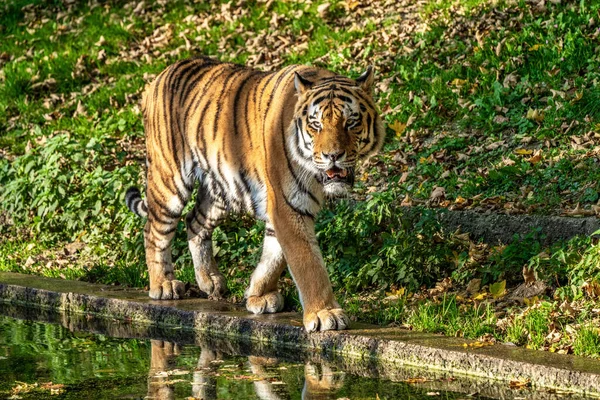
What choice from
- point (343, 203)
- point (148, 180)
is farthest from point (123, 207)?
point (343, 203)

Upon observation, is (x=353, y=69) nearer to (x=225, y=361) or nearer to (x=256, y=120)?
(x=256, y=120)

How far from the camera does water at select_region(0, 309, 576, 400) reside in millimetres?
5141

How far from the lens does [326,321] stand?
610 centimetres

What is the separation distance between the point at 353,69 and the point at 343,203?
11.4ft

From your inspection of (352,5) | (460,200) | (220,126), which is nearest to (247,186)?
(220,126)

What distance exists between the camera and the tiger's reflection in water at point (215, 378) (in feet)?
16.8

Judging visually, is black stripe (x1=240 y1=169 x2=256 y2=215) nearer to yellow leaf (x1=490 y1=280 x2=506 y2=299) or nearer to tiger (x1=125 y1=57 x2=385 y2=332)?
tiger (x1=125 y1=57 x2=385 y2=332)

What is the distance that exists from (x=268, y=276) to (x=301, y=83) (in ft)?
4.04

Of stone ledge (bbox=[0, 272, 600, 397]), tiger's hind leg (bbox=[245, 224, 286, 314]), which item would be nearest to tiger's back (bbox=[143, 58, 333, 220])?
tiger's hind leg (bbox=[245, 224, 286, 314])

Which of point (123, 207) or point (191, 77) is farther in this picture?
point (123, 207)

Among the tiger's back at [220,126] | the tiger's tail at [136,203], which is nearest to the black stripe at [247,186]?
the tiger's back at [220,126]

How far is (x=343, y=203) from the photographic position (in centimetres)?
790

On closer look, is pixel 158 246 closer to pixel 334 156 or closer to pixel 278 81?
pixel 278 81

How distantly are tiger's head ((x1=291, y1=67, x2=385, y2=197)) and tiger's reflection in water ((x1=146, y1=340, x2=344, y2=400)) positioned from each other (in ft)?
3.70
